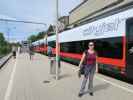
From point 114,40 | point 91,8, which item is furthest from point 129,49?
point 91,8

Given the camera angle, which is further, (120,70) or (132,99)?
(120,70)

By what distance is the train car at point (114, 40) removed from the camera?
508 inches

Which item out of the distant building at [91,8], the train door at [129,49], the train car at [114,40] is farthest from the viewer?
the distant building at [91,8]

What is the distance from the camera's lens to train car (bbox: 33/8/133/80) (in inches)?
508

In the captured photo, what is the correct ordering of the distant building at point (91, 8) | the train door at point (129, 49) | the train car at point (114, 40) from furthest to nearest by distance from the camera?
the distant building at point (91, 8) → the train car at point (114, 40) → the train door at point (129, 49)

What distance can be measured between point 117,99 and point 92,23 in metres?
10.3

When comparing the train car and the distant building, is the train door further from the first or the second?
the distant building

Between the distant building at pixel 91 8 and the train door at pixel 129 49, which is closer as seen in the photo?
the train door at pixel 129 49

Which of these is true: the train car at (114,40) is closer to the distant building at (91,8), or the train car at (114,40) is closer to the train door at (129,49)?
the train door at (129,49)

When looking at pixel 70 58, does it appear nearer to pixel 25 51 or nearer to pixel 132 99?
pixel 132 99

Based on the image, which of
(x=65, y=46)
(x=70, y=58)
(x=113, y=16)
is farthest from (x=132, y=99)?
(x=65, y=46)

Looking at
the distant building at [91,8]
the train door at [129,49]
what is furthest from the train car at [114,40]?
the distant building at [91,8]

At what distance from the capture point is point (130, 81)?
14102 millimetres

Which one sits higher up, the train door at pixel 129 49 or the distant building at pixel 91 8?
the distant building at pixel 91 8
